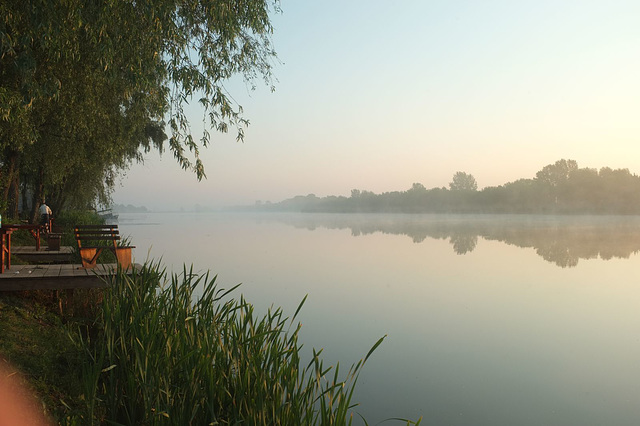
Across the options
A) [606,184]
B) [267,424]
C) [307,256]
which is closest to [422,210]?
[606,184]

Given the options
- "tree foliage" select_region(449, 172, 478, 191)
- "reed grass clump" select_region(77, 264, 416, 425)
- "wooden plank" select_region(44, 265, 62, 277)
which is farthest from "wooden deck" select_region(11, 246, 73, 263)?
"tree foliage" select_region(449, 172, 478, 191)

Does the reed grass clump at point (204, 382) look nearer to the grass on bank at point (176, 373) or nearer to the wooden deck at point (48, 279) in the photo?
→ the grass on bank at point (176, 373)

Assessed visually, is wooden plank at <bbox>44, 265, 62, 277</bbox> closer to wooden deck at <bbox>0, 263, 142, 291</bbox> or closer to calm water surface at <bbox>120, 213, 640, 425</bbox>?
wooden deck at <bbox>0, 263, 142, 291</bbox>

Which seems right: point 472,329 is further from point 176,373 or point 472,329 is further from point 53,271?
point 53,271

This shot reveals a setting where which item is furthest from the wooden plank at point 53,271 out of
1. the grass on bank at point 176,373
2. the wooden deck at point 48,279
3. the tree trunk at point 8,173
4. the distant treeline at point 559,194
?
the distant treeline at point 559,194

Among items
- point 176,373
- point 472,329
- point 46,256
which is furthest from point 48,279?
point 472,329

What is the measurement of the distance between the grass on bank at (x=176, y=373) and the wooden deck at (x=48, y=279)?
90 cm

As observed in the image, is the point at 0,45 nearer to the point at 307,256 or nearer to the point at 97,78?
the point at 97,78

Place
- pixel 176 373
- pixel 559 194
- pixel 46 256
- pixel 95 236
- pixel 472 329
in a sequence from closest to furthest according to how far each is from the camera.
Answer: pixel 176 373, pixel 95 236, pixel 472 329, pixel 46 256, pixel 559 194

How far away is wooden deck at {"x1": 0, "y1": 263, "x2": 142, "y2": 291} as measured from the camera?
6609 millimetres

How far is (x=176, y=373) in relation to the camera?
165 inches

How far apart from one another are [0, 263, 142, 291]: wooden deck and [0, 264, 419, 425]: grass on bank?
2.94 feet

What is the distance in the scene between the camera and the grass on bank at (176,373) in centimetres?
361

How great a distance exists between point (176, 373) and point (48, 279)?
3548mm
